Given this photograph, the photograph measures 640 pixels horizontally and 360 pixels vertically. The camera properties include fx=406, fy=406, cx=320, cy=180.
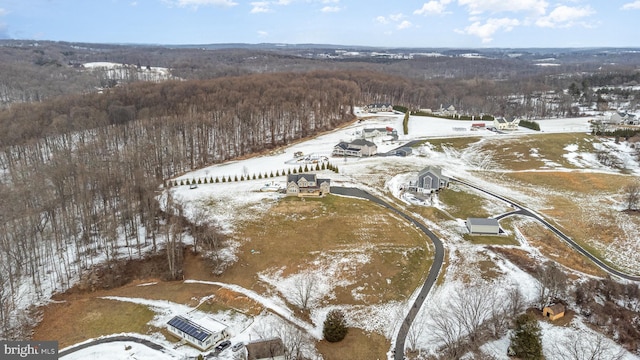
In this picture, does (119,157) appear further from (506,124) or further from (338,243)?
(506,124)

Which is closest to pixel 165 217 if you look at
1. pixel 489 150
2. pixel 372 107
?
pixel 489 150

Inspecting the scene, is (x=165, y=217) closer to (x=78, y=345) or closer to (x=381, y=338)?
(x=78, y=345)

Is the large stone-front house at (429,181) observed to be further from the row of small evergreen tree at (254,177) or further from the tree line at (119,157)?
the tree line at (119,157)

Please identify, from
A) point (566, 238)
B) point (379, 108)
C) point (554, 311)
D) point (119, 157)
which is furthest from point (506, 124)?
point (119, 157)

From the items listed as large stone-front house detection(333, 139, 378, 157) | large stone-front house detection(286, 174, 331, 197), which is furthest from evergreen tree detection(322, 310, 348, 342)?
large stone-front house detection(333, 139, 378, 157)

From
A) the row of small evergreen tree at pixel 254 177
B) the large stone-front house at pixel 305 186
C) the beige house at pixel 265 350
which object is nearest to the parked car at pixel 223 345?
the beige house at pixel 265 350
